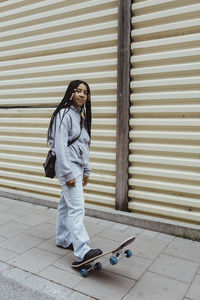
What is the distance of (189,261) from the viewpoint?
11.2 ft

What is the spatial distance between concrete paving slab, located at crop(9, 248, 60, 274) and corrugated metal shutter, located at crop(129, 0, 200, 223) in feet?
5.35

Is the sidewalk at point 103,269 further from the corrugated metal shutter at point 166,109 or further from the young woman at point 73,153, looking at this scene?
the corrugated metal shutter at point 166,109

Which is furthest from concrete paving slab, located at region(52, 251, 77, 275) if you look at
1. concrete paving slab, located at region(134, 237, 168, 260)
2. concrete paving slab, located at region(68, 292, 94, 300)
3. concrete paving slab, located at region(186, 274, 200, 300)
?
concrete paving slab, located at region(186, 274, 200, 300)

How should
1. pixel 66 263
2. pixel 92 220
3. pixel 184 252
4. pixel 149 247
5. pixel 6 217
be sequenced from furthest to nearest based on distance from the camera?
1. pixel 6 217
2. pixel 92 220
3. pixel 149 247
4. pixel 184 252
5. pixel 66 263

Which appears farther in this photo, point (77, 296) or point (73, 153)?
point (73, 153)

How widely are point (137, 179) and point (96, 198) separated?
851mm

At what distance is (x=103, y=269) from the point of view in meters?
3.21

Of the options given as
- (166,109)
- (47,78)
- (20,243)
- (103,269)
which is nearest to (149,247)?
(103,269)

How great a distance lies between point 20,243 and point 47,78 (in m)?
2.91

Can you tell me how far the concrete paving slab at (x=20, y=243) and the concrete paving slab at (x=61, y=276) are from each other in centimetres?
65

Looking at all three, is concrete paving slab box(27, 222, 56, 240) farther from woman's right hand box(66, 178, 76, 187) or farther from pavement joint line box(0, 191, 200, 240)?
woman's right hand box(66, 178, 76, 187)

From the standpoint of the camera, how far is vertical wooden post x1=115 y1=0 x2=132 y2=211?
4285 mm

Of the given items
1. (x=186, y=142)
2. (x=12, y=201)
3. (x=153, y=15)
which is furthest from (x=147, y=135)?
(x=12, y=201)

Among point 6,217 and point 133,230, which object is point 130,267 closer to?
point 133,230
